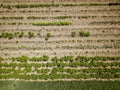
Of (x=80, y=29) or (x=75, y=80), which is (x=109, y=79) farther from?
(x=80, y=29)

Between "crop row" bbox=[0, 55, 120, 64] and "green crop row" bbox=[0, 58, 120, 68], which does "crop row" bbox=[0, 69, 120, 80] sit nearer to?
"green crop row" bbox=[0, 58, 120, 68]

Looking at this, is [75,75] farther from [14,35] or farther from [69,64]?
[14,35]

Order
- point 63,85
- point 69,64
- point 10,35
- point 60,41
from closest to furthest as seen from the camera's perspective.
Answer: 1. point 63,85
2. point 69,64
3. point 60,41
4. point 10,35

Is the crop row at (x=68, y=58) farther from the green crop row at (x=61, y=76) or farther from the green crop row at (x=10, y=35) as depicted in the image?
the green crop row at (x=10, y=35)

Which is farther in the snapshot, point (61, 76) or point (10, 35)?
point (10, 35)

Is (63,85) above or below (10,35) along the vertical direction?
below

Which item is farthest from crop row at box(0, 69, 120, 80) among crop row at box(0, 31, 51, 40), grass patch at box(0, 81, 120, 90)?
crop row at box(0, 31, 51, 40)

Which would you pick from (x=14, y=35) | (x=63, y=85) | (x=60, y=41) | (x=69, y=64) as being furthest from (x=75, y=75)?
(x=14, y=35)

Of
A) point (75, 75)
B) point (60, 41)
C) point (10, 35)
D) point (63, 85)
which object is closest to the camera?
point (63, 85)
